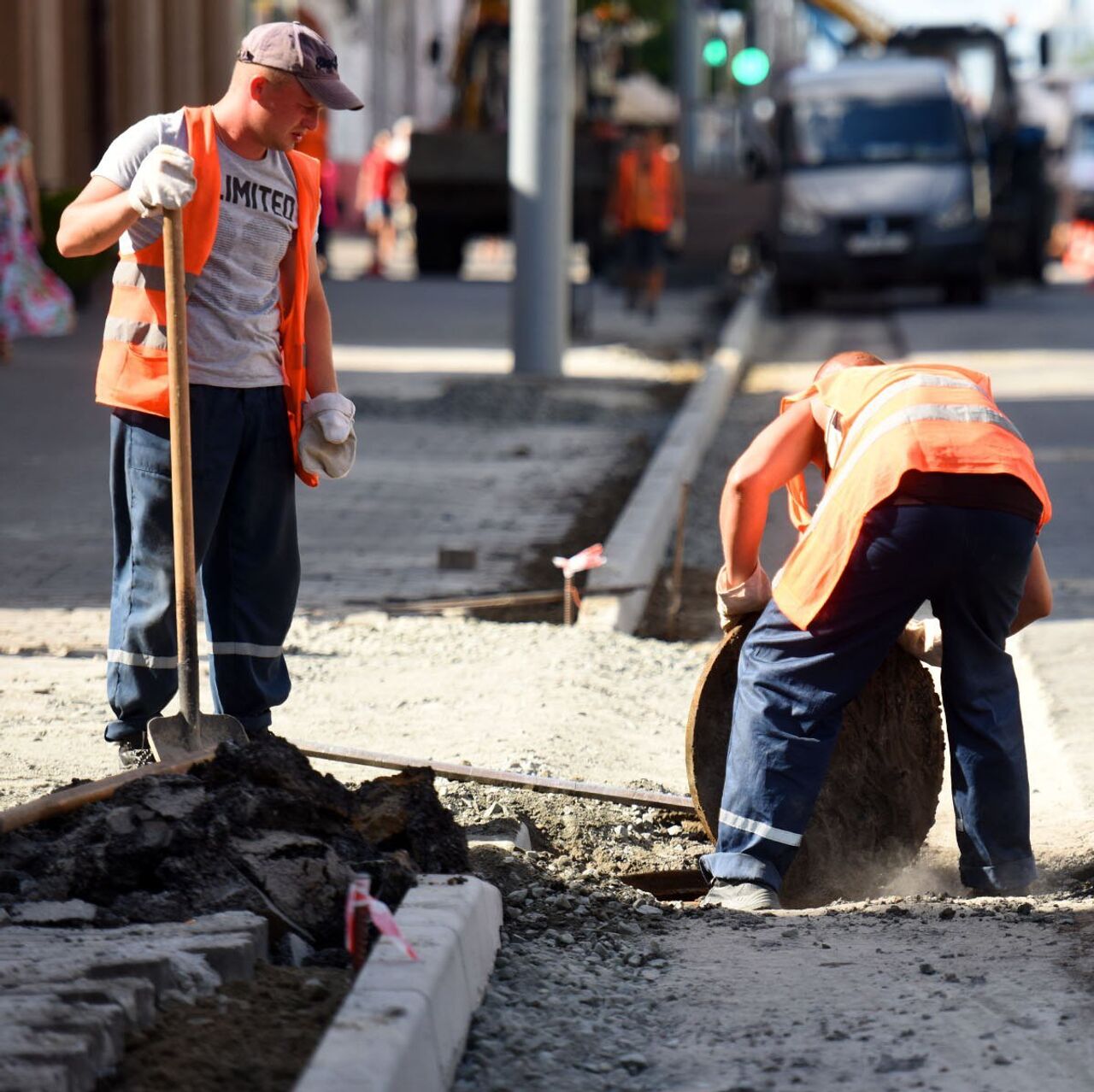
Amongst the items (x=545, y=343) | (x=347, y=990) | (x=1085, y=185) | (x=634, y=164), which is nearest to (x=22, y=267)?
(x=545, y=343)

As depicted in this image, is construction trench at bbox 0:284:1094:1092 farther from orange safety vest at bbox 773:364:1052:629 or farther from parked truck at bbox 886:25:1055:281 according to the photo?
parked truck at bbox 886:25:1055:281

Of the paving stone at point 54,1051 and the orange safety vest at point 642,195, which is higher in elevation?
the orange safety vest at point 642,195

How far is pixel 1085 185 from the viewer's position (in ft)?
137

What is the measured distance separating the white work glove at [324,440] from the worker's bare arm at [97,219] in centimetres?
62

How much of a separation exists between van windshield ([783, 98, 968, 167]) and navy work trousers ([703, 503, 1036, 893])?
1939 cm

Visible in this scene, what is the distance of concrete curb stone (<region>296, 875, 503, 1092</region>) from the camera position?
294cm

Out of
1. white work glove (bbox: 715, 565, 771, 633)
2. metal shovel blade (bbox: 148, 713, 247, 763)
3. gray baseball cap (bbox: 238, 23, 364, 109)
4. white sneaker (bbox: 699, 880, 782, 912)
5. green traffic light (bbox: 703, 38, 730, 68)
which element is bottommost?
white sneaker (bbox: 699, 880, 782, 912)

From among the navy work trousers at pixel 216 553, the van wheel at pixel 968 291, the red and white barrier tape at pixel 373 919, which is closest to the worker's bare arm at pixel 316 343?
the navy work trousers at pixel 216 553

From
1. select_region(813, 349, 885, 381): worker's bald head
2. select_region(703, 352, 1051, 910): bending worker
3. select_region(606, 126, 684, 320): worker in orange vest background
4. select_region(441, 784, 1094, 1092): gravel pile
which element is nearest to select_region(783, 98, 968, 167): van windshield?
select_region(606, 126, 684, 320): worker in orange vest background

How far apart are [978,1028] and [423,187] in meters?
22.5

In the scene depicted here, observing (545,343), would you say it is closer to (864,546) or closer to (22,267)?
(22,267)

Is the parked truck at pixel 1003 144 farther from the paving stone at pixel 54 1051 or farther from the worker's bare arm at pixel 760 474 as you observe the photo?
the paving stone at pixel 54 1051

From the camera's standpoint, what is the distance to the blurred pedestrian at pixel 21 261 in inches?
546

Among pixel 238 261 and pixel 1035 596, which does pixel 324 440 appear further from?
pixel 1035 596
